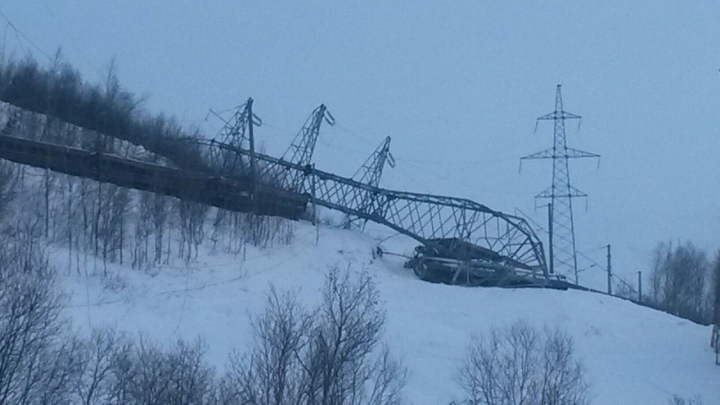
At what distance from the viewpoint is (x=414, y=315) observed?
113 feet

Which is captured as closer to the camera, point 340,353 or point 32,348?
point 32,348

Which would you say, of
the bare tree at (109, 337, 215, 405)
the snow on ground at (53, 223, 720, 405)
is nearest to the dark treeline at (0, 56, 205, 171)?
the snow on ground at (53, 223, 720, 405)

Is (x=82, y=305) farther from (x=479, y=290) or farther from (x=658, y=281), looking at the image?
(x=658, y=281)

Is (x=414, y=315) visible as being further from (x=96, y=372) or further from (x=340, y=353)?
(x=96, y=372)

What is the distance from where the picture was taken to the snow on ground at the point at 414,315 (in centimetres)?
2805

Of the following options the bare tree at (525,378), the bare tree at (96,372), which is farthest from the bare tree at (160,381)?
the bare tree at (525,378)

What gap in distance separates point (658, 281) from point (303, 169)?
1518 inches

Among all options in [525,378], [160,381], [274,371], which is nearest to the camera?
[160,381]

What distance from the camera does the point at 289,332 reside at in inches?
758

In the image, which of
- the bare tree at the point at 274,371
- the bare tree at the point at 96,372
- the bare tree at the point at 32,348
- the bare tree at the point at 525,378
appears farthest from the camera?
the bare tree at the point at 525,378

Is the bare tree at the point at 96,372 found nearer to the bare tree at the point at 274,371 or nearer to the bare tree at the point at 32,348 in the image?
the bare tree at the point at 32,348

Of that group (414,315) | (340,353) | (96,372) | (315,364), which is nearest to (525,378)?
(340,353)

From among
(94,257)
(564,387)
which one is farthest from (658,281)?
(564,387)

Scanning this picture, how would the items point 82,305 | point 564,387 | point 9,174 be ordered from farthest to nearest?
1. point 9,174
2. point 82,305
3. point 564,387
